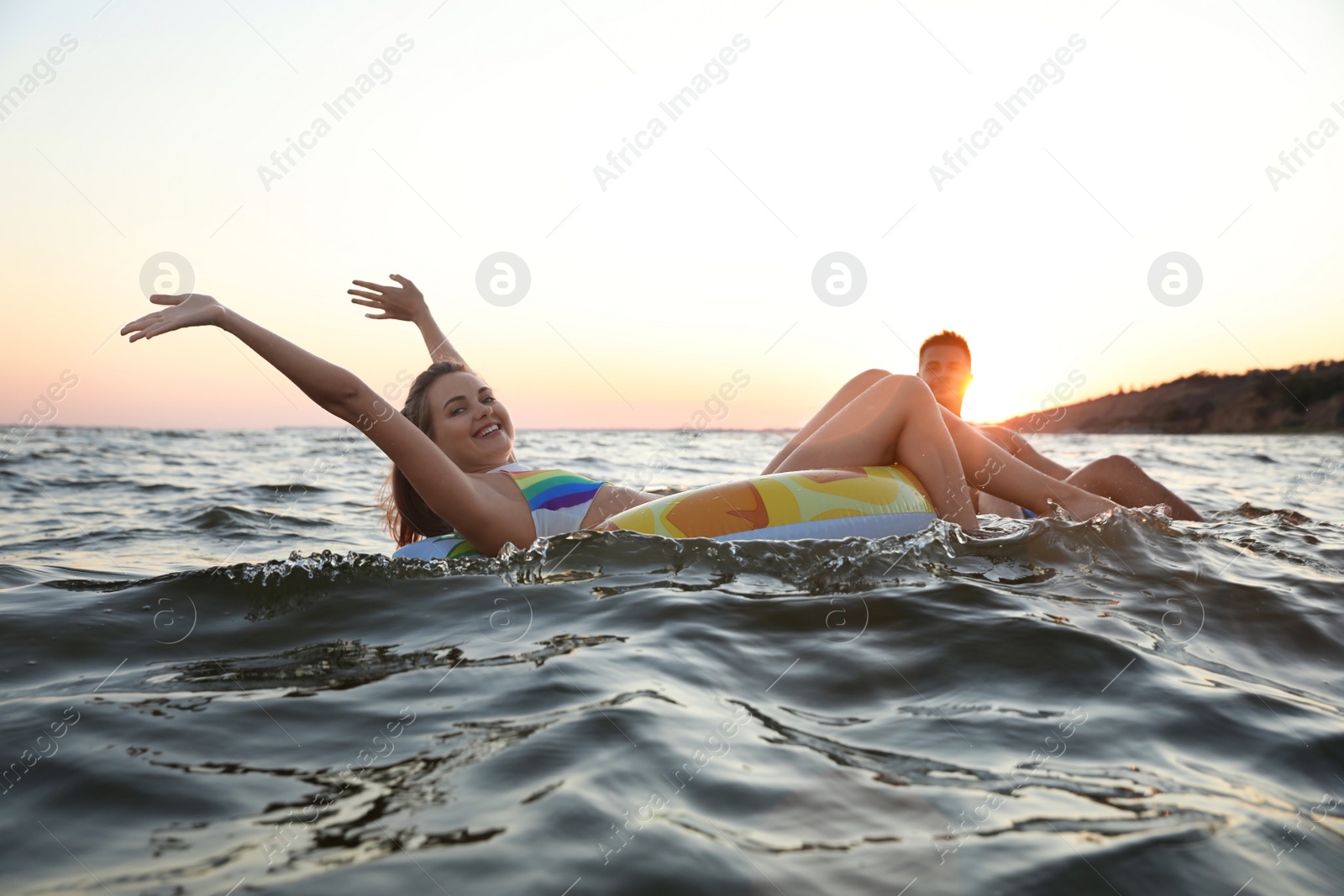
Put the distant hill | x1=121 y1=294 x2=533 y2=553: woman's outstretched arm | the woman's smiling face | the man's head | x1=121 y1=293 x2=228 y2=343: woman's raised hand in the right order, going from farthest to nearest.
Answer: the distant hill
the man's head
the woman's smiling face
x1=121 y1=294 x2=533 y2=553: woman's outstretched arm
x1=121 y1=293 x2=228 y2=343: woman's raised hand

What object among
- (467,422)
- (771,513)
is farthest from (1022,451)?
(467,422)

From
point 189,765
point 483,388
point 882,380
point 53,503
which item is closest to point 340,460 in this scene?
point 53,503

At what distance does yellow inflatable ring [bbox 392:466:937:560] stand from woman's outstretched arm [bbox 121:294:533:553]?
28 cm

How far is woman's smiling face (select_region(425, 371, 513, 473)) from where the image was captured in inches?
165

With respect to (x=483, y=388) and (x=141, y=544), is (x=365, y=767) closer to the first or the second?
(x=483, y=388)

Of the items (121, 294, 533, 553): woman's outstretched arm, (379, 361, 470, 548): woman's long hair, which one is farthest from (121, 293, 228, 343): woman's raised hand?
(379, 361, 470, 548): woman's long hair

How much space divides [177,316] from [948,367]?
5129 millimetres

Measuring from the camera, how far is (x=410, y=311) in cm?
514

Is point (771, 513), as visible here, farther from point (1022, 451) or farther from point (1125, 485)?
point (1125, 485)

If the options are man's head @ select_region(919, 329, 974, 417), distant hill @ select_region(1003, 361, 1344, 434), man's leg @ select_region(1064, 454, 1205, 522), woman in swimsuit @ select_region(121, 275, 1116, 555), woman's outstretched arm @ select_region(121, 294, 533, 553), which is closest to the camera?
woman's outstretched arm @ select_region(121, 294, 533, 553)

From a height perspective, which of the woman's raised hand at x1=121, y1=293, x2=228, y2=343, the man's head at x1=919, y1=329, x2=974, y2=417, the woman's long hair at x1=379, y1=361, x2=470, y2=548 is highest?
the man's head at x1=919, y1=329, x2=974, y2=417

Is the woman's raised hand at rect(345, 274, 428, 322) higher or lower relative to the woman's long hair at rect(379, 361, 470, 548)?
higher

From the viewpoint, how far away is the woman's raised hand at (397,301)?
5.04m

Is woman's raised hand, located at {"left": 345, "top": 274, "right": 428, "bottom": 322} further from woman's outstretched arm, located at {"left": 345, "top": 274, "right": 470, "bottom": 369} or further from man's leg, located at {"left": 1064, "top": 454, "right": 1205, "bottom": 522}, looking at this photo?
man's leg, located at {"left": 1064, "top": 454, "right": 1205, "bottom": 522}
